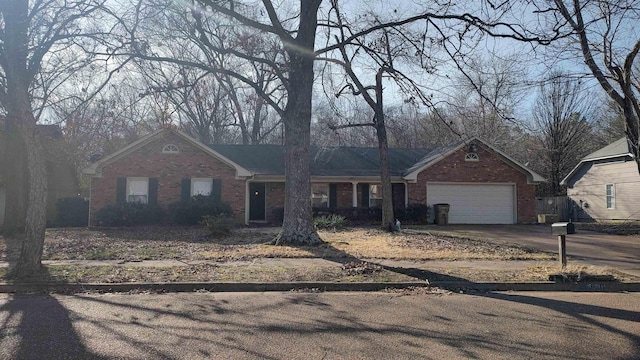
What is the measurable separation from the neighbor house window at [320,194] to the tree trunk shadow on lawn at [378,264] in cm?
1082

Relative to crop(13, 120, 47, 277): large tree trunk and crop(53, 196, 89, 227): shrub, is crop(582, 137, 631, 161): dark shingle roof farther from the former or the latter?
Result: crop(53, 196, 89, 227): shrub

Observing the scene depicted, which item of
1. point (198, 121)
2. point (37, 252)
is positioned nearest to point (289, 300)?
point (37, 252)

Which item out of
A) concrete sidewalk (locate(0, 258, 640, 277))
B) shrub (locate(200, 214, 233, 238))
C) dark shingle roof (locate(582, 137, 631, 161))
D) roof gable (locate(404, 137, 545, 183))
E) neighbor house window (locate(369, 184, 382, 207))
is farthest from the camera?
dark shingle roof (locate(582, 137, 631, 161))

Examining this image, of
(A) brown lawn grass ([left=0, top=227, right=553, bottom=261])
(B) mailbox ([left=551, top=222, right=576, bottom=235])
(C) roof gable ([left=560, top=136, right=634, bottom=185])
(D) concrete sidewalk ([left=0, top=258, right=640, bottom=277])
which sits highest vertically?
(C) roof gable ([left=560, top=136, right=634, bottom=185])

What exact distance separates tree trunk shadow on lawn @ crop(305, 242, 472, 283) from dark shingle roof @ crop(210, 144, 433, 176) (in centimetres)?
1127

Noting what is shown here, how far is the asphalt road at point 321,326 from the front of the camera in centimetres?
496

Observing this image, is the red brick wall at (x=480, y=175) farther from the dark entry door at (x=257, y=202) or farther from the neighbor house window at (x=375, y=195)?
the dark entry door at (x=257, y=202)

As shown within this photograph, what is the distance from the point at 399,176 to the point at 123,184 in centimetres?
1382

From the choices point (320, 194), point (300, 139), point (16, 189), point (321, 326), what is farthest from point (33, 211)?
point (320, 194)

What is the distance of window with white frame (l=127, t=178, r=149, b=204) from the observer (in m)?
22.6

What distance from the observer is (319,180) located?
960 inches

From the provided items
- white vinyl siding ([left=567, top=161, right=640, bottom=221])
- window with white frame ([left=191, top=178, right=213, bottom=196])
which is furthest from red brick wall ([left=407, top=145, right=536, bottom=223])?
window with white frame ([left=191, top=178, right=213, bottom=196])

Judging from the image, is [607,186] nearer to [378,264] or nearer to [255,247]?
[378,264]

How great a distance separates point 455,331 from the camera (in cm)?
573
